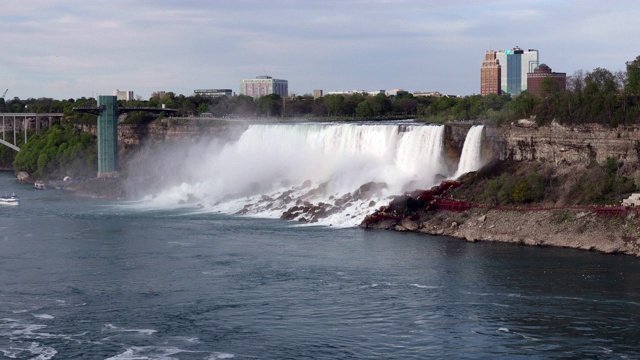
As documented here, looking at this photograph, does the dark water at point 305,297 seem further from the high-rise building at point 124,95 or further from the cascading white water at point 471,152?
the high-rise building at point 124,95

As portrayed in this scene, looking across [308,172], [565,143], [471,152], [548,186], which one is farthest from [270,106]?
[548,186]

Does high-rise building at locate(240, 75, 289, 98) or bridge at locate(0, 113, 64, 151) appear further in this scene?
high-rise building at locate(240, 75, 289, 98)

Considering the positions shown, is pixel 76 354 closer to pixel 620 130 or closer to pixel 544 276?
A: pixel 544 276

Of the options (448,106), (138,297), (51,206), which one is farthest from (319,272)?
(448,106)

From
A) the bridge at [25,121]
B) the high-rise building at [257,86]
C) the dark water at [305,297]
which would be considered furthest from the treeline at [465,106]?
the high-rise building at [257,86]

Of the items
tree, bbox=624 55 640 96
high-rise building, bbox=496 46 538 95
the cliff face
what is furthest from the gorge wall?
high-rise building, bbox=496 46 538 95

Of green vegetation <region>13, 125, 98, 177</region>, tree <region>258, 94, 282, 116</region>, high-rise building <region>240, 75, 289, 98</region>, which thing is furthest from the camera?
high-rise building <region>240, 75, 289, 98</region>

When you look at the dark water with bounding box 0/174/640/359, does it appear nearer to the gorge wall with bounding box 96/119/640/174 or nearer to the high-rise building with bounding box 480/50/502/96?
the gorge wall with bounding box 96/119/640/174
